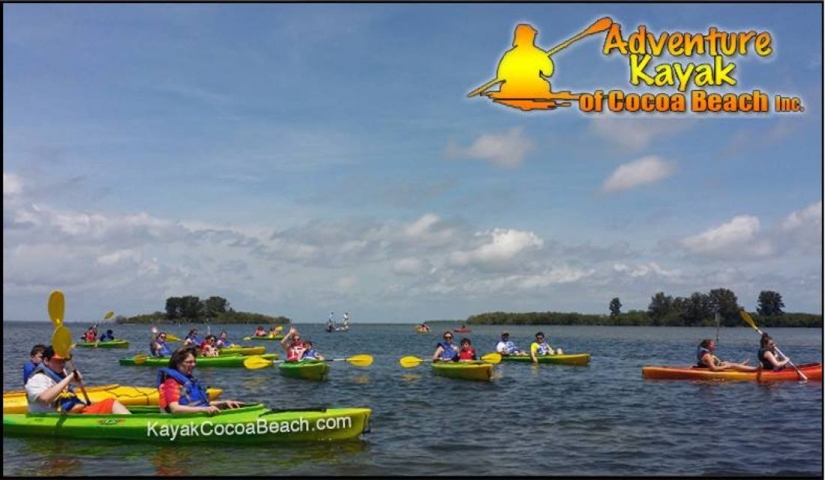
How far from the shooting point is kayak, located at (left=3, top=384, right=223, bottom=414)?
1458cm

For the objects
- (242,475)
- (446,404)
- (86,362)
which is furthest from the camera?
(86,362)

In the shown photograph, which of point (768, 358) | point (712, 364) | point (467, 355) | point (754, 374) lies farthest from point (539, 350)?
point (768, 358)

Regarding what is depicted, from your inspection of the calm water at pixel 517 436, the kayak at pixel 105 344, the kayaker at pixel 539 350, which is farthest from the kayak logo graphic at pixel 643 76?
the kayak at pixel 105 344

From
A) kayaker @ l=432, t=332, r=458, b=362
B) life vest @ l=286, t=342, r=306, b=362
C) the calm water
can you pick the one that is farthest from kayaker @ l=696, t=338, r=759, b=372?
life vest @ l=286, t=342, r=306, b=362

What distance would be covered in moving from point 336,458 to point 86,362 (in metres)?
27.3

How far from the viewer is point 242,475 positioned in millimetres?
10242

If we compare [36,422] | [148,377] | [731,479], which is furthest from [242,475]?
[148,377]

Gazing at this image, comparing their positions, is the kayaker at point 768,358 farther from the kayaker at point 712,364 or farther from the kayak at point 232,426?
the kayak at point 232,426

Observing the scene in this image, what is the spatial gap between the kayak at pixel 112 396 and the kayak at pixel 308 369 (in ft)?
21.1

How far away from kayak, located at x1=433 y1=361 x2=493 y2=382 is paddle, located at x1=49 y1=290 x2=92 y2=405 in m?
13.0

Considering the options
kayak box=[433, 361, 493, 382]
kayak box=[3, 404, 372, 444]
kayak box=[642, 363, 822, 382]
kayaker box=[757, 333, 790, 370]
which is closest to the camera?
kayak box=[3, 404, 372, 444]

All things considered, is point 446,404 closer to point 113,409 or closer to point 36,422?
point 113,409

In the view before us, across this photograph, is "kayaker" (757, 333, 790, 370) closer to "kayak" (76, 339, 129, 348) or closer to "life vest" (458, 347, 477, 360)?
"life vest" (458, 347, 477, 360)

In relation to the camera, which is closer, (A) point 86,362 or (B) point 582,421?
(B) point 582,421
